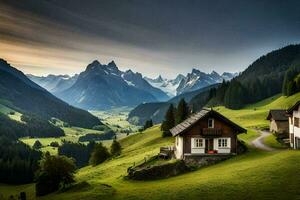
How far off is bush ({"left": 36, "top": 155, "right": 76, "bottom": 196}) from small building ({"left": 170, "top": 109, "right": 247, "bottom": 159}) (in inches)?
781

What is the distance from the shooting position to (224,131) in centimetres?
6397

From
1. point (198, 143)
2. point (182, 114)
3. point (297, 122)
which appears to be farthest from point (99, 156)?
point (297, 122)

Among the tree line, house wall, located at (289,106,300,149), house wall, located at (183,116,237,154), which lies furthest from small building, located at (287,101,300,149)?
the tree line

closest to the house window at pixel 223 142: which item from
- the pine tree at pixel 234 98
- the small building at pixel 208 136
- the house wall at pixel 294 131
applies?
the small building at pixel 208 136

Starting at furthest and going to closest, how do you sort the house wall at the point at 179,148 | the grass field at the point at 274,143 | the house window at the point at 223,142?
the grass field at the point at 274,143, the house window at the point at 223,142, the house wall at the point at 179,148

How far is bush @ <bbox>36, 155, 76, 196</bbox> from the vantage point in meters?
56.1

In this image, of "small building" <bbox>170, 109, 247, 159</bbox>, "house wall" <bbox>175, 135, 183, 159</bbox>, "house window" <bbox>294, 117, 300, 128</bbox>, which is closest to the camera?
"small building" <bbox>170, 109, 247, 159</bbox>

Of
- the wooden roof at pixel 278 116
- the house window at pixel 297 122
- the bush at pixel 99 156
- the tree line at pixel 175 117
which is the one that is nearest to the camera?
the house window at pixel 297 122

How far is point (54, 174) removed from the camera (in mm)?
56531

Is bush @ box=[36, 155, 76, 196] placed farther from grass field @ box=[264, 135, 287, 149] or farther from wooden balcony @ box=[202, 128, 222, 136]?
grass field @ box=[264, 135, 287, 149]

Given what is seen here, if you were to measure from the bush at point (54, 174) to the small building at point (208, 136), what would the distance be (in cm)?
1984

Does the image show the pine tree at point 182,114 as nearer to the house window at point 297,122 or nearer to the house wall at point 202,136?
the house wall at point 202,136

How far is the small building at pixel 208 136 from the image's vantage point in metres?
62.4

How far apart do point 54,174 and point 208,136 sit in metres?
27.4
